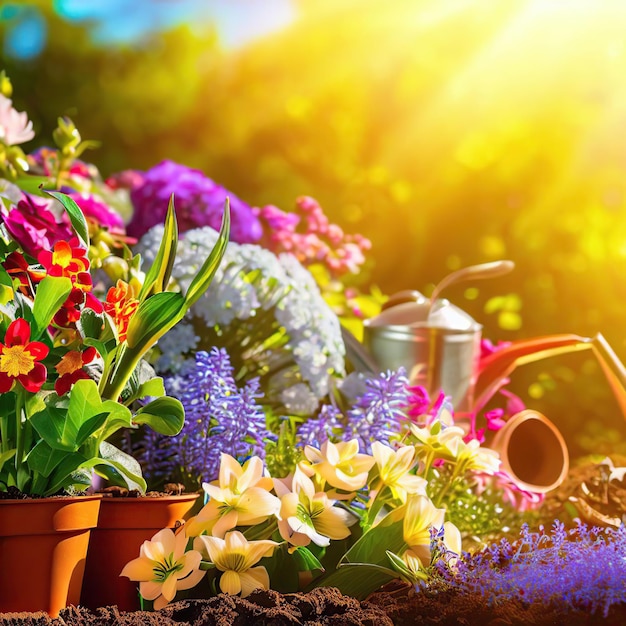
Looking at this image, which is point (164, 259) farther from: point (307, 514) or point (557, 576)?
point (557, 576)

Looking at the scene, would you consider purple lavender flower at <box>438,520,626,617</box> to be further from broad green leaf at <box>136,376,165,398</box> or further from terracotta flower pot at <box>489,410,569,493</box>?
terracotta flower pot at <box>489,410,569,493</box>

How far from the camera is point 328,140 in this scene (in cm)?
245

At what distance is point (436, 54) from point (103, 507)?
1761 mm

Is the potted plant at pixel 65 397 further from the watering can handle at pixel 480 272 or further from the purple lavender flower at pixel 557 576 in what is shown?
the watering can handle at pixel 480 272

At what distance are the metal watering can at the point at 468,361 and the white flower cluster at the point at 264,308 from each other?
0.61 ft

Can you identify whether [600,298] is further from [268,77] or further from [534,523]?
[268,77]

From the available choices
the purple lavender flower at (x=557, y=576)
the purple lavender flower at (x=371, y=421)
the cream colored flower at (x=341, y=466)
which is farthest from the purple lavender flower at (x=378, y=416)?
the purple lavender flower at (x=557, y=576)

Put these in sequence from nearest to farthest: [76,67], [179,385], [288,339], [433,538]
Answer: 1. [433,538]
2. [179,385]
3. [288,339]
4. [76,67]

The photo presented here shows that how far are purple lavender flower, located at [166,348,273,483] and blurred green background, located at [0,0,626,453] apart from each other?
1075mm

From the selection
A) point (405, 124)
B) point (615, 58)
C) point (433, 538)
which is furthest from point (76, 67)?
point (433, 538)

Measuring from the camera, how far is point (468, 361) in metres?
1.70

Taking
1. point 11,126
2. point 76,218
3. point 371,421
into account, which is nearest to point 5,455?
point 76,218

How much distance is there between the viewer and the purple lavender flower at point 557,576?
88 centimetres

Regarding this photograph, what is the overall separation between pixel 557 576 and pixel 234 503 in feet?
1.20
